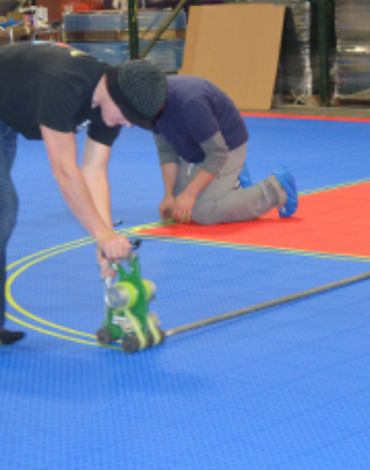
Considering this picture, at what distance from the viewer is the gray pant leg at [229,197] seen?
7.00m

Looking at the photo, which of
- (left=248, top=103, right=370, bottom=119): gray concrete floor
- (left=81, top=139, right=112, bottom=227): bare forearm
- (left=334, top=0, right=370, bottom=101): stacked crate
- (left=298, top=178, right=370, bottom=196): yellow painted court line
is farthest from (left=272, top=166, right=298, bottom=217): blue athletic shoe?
(left=334, top=0, right=370, bottom=101): stacked crate

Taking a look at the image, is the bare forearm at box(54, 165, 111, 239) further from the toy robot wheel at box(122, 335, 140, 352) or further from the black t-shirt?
the toy robot wheel at box(122, 335, 140, 352)

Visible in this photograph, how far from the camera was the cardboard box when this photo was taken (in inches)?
535

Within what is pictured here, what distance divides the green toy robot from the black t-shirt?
1.95ft

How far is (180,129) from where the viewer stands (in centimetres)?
662

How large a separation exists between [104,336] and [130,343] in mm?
148

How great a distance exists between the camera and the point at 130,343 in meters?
4.49

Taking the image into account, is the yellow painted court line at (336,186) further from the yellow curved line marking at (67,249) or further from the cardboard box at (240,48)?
the cardboard box at (240,48)

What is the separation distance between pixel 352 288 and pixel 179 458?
2210mm

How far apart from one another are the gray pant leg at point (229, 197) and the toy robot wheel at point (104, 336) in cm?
252

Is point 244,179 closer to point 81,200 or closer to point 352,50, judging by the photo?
point 81,200

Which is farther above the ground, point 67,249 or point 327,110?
point 67,249

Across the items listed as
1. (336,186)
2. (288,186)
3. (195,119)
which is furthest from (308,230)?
(336,186)

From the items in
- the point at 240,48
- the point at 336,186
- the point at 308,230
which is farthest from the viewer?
the point at 240,48
